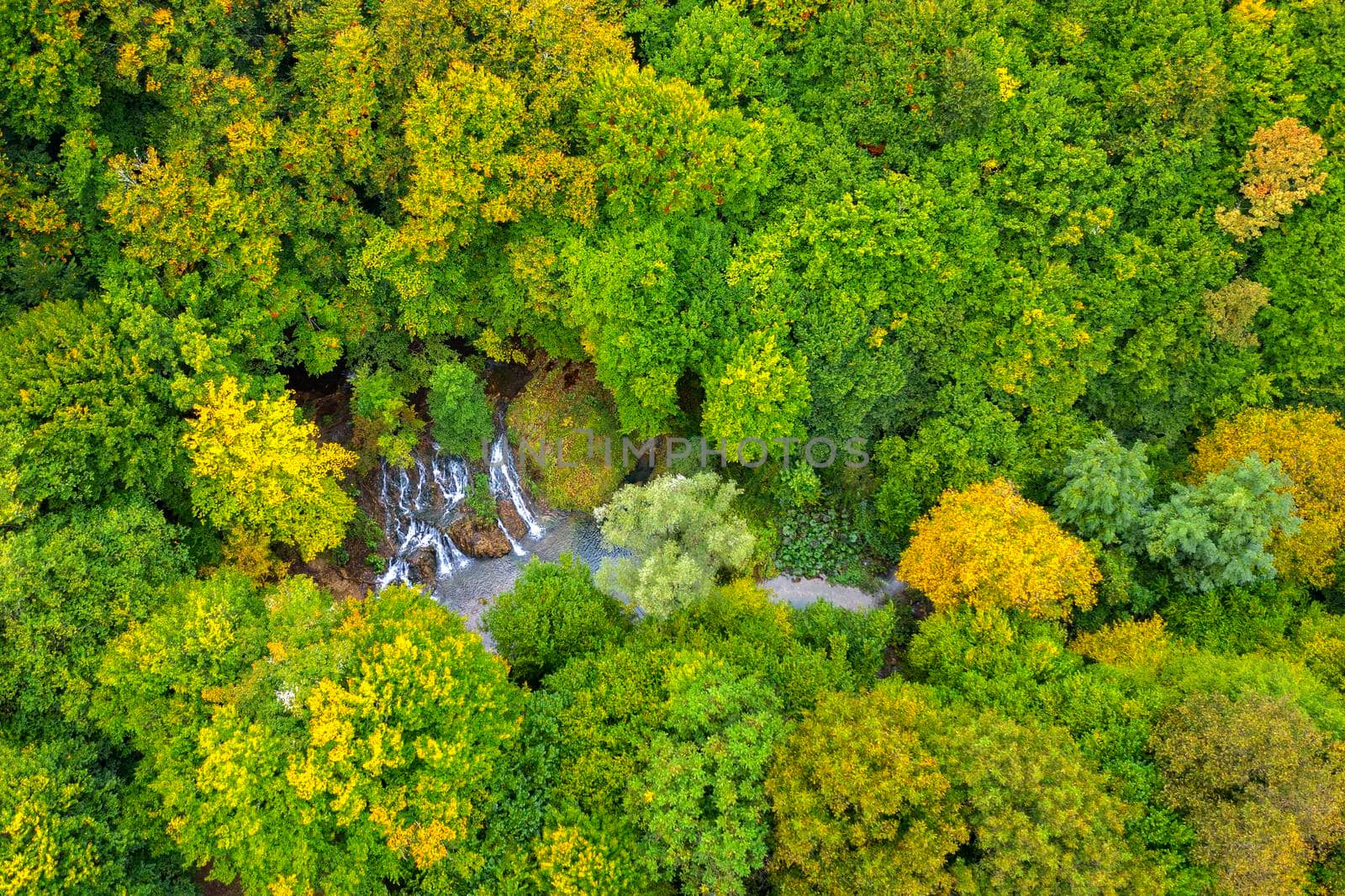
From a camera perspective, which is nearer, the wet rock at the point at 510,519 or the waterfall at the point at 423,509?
the waterfall at the point at 423,509

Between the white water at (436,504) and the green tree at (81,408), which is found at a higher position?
the green tree at (81,408)

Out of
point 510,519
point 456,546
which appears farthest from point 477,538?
point 510,519

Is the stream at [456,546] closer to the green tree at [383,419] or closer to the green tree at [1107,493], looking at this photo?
the green tree at [383,419]

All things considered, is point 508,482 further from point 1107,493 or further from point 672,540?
point 1107,493

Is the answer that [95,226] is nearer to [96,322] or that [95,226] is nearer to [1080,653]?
[96,322]

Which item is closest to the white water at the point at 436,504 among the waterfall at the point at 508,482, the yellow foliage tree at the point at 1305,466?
the waterfall at the point at 508,482

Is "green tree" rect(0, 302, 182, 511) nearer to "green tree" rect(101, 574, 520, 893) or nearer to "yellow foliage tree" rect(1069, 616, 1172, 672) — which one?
"green tree" rect(101, 574, 520, 893)

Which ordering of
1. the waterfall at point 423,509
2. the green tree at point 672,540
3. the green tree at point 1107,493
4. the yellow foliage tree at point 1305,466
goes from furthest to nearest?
the waterfall at point 423,509 < the green tree at point 1107,493 < the green tree at point 672,540 < the yellow foliage tree at point 1305,466

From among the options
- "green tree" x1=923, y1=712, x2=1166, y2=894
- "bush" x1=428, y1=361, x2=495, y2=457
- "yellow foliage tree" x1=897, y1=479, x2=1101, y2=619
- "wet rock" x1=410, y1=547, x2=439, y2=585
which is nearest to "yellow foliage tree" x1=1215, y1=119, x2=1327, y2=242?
"yellow foliage tree" x1=897, y1=479, x2=1101, y2=619
